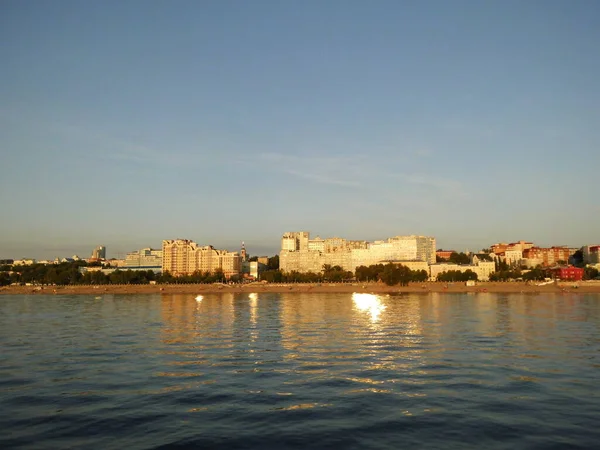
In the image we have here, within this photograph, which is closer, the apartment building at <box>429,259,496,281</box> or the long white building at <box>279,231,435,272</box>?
the apartment building at <box>429,259,496,281</box>

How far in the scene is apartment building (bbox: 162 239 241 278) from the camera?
175625mm

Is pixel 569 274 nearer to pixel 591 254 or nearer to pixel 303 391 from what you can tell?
pixel 591 254

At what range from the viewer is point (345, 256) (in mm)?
179875

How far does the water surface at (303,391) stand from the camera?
12.8 meters

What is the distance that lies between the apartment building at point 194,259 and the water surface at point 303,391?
144736 millimetres

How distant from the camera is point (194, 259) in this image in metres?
178

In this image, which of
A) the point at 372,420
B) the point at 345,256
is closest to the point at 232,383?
the point at 372,420

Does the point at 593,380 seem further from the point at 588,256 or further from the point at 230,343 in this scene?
the point at 588,256

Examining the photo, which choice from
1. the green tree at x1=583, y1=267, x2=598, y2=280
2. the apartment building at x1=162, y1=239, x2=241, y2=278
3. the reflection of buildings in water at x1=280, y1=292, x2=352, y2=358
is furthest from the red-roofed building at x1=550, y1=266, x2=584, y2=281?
the reflection of buildings in water at x1=280, y1=292, x2=352, y2=358

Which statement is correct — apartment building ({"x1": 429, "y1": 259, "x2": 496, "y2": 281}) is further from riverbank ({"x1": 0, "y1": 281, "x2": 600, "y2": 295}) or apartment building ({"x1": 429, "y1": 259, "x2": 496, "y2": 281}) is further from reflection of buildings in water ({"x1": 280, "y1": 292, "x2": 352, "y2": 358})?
reflection of buildings in water ({"x1": 280, "y1": 292, "x2": 352, "y2": 358})

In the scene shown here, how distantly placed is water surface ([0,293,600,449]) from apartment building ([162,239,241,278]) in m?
145

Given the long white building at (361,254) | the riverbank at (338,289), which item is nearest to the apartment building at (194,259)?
the long white building at (361,254)

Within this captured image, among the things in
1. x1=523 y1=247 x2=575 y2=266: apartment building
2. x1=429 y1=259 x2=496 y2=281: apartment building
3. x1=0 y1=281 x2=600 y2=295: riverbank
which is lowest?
x1=0 y1=281 x2=600 y2=295: riverbank

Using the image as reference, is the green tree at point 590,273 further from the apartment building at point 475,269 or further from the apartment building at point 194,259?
the apartment building at point 194,259
